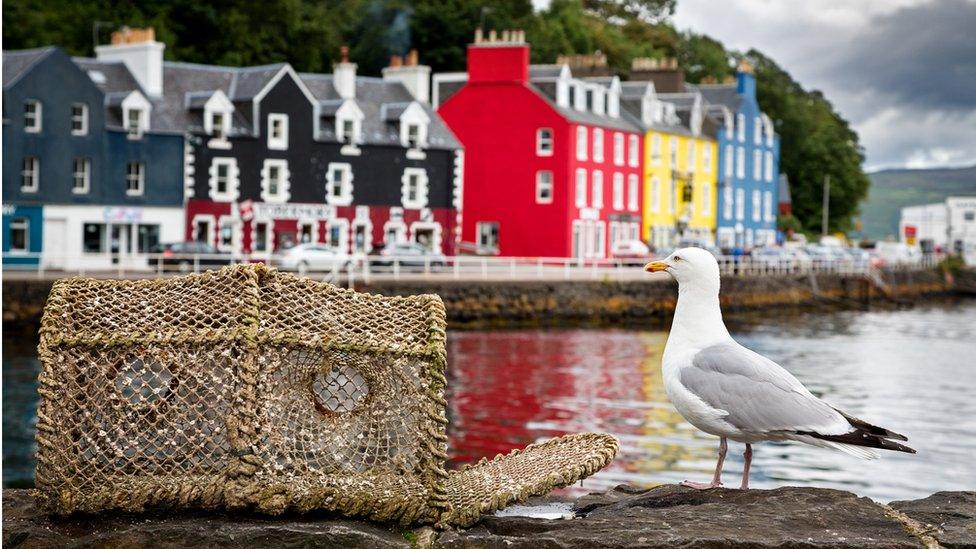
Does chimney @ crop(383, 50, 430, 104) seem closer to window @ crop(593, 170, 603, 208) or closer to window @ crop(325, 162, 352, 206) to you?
window @ crop(325, 162, 352, 206)

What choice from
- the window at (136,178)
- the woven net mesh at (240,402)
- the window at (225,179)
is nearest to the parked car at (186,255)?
the window at (136,178)

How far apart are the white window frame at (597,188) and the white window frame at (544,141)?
298 cm

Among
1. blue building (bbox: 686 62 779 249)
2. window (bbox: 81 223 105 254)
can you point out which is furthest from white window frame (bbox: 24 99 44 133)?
blue building (bbox: 686 62 779 249)

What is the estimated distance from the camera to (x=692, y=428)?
24641 mm

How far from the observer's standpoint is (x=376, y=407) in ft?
17.4

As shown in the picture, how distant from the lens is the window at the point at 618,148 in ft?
221

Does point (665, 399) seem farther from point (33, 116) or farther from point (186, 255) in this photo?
point (33, 116)

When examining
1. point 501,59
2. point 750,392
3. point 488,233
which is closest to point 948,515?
point 750,392

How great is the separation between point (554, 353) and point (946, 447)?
17.2 m

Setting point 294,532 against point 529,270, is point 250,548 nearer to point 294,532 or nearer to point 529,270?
point 294,532

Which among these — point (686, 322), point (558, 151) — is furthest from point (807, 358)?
point (686, 322)

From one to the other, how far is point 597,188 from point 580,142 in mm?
2721

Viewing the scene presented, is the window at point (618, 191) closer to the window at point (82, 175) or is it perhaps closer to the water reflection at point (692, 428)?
the water reflection at point (692, 428)

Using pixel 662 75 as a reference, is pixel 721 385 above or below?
below
